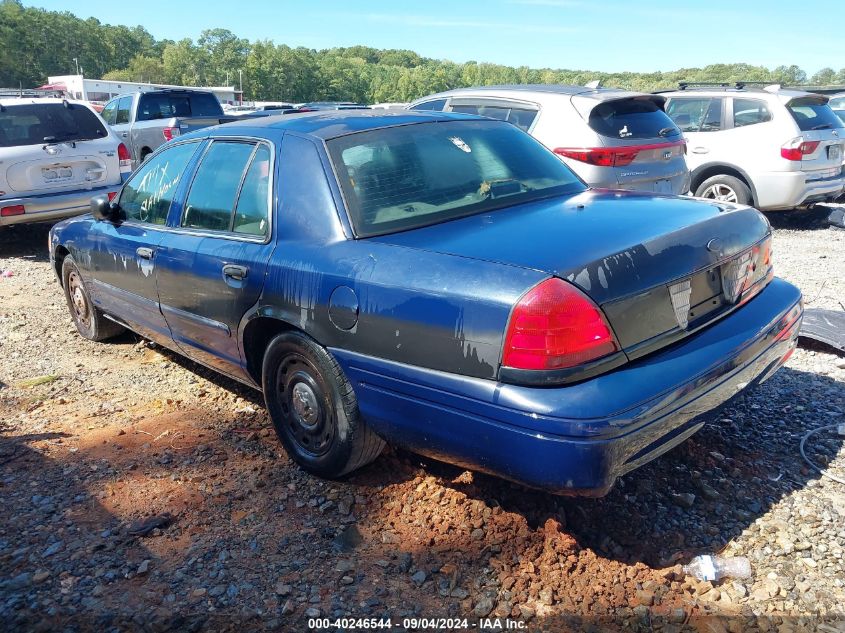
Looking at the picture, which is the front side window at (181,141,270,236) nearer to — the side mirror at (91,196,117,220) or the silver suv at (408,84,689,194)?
the side mirror at (91,196,117,220)

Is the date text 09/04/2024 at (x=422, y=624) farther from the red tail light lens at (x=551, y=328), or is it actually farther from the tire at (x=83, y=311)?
the tire at (x=83, y=311)

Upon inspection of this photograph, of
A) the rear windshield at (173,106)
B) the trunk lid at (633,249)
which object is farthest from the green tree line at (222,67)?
the trunk lid at (633,249)

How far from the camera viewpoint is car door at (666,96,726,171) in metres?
9.41

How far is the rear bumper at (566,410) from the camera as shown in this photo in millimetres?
2382

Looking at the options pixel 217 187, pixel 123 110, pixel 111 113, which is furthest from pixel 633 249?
pixel 111 113

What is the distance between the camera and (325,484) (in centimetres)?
336

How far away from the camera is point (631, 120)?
263 inches

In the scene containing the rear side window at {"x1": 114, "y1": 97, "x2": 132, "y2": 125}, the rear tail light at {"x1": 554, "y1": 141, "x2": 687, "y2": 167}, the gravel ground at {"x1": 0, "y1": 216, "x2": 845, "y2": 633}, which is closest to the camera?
the gravel ground at {"x1": 0, "y1": 216, "x2": 845, "y2": 633}

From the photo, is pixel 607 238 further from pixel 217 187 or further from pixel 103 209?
pixel 103 209

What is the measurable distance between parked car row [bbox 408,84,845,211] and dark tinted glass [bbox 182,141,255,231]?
352cm

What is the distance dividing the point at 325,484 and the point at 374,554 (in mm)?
586

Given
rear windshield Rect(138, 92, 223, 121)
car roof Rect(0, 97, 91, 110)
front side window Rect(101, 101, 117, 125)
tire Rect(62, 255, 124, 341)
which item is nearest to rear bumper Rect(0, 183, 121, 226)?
car roof Rect(0, 97, 91, 110)

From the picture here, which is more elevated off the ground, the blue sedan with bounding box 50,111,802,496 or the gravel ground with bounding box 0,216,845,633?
the blue sedan with bounding box 50,111,802,496

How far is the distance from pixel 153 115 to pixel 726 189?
11454mm
